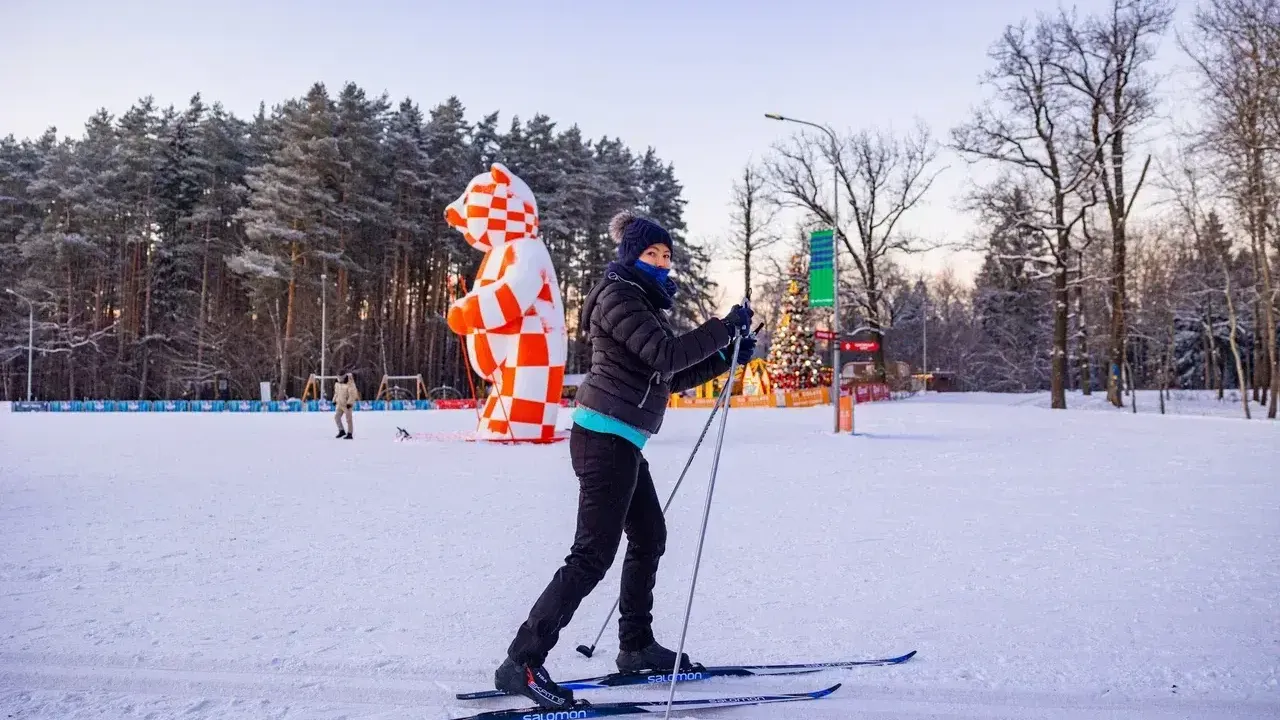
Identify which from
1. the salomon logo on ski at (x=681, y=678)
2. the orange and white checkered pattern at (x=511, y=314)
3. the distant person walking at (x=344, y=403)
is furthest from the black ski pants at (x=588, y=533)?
the distant person walking at (x=344, y=403)

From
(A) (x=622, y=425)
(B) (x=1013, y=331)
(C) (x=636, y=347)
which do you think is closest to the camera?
(C) (x=636, y=347)

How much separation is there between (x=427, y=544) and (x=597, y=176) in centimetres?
3652

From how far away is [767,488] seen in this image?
8.29 metres

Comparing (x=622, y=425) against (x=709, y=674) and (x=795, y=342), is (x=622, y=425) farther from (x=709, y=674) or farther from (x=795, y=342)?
(x=795, y=342)

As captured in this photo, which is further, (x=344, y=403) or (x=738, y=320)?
(x=344, y=403)

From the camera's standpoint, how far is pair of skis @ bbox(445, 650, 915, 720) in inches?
105


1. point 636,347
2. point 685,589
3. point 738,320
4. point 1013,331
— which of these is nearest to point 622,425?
point 636,347

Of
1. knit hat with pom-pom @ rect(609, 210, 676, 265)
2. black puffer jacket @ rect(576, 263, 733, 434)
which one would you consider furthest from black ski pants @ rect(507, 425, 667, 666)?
knit hat with pom-pom @ rect(609, 210, 676, 265)

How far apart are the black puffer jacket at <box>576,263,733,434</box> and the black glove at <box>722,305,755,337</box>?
34mm

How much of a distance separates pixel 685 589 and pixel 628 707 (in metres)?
1.68

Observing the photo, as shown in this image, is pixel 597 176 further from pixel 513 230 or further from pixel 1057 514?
pixel 1057 514

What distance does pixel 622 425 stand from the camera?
2934 mm

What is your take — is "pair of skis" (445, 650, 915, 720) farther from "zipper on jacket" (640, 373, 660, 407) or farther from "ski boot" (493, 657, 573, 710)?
"zipper on jacket" (640, 373, 660, 407)

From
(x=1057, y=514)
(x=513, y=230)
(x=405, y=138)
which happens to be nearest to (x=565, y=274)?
(x=405, y=138)
